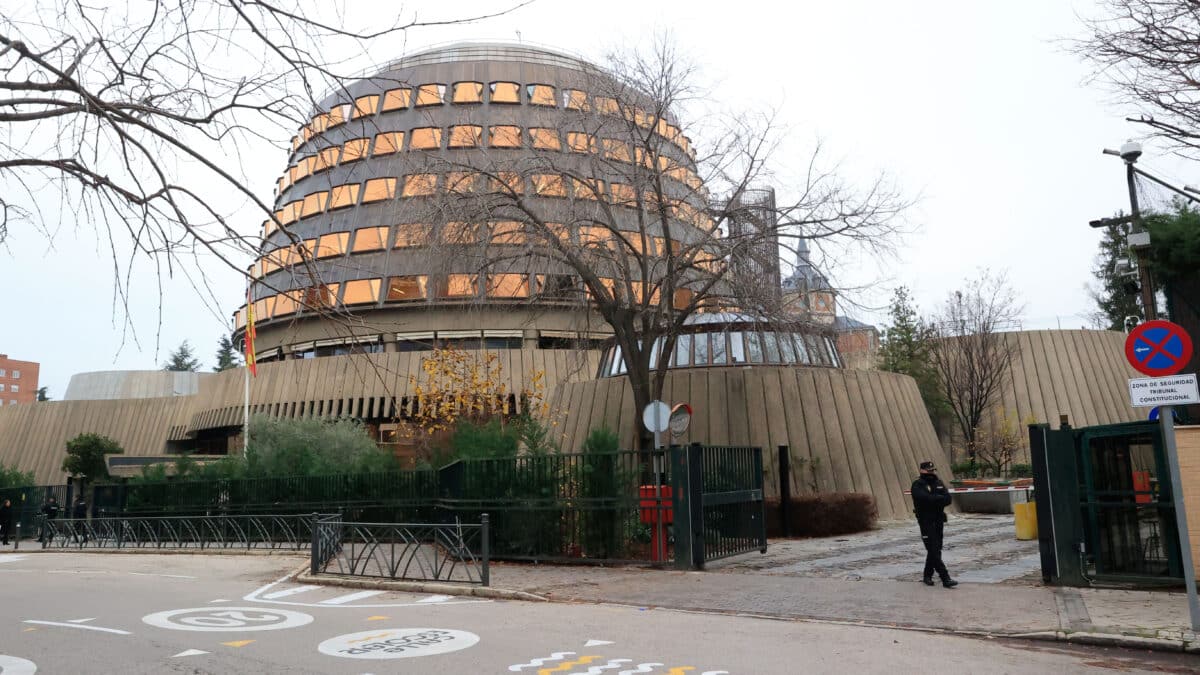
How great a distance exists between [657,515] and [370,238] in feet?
124

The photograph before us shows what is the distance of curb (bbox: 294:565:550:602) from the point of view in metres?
11.4

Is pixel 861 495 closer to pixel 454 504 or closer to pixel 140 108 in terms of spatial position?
pixel 454 504

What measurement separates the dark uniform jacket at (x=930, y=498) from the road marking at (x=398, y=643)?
19.6ft

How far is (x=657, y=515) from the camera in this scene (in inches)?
543

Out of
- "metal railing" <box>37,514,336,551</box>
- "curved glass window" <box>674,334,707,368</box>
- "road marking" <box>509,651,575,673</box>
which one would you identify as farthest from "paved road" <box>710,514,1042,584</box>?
"metal railing" <box>37,514,336,551</box>

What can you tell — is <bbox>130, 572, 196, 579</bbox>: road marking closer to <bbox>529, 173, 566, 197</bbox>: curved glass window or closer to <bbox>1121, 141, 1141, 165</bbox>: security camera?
<bbox>529, 173, 566, 197</bbox>: curved glass window

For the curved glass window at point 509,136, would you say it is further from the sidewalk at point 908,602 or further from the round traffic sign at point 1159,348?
the round traffic sign at point 1159,348

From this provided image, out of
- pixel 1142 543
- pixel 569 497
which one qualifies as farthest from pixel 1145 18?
pixel 569 497

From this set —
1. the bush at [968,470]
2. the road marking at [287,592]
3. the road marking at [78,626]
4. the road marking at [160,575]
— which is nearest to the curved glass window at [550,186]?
the road marking at [287,592]

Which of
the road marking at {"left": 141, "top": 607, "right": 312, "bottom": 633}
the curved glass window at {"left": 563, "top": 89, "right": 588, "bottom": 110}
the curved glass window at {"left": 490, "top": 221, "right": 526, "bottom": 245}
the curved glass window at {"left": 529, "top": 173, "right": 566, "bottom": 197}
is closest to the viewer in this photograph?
the road marking at {"left": 141, "top": 607, "right": 312, "bottom": 633}

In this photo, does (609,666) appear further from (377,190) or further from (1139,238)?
(377,190)

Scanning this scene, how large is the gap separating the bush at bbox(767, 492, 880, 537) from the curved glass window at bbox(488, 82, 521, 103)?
1522 inches

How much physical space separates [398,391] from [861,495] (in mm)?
28744

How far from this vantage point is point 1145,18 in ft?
34.9
